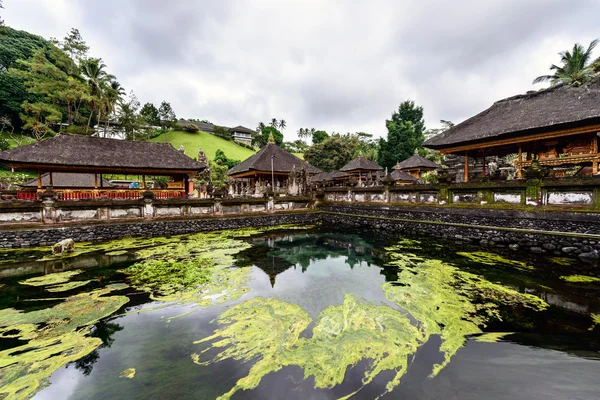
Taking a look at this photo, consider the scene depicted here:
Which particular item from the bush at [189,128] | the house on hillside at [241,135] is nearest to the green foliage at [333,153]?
the house on hillside at [241,135]

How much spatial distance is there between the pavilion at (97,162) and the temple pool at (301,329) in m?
8.47

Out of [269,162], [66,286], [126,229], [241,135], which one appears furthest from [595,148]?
[241,135]

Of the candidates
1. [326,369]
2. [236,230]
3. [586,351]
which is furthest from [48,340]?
[236,230]

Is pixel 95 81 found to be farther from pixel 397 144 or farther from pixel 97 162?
pixel 397 144

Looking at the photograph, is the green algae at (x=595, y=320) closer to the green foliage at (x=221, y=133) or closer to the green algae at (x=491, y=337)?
the green algae at (x=491, y=337)

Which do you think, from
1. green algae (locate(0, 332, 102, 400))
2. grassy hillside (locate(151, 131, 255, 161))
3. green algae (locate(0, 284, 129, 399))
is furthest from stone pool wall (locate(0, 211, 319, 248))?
grassy hillside (locate(151, 131, 255, 161))

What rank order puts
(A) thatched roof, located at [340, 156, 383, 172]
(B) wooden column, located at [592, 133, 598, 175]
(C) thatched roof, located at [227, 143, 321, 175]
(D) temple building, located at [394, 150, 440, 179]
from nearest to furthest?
(B) wooden column, located at [592, 133, 598, 175] < (C) thatched roof, located at [227, 143, 321, 175] < (D) temple building, located at [394, 150, 440, 179] < (A) thatched roof, located at [340, 156, 383, 172]

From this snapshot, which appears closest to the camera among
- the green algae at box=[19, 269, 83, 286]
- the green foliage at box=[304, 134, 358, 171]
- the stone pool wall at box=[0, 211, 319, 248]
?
the green algae at box=[19, 269, 83, 286]

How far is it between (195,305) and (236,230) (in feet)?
29.9

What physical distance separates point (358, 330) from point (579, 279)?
6.08 metres

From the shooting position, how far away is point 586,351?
11.4ft

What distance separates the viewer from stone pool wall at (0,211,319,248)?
1034 centimetres

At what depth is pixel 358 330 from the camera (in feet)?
13.9

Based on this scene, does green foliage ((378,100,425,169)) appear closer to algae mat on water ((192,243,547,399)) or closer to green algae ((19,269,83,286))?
algae mat on water ((192,243,547,399))
